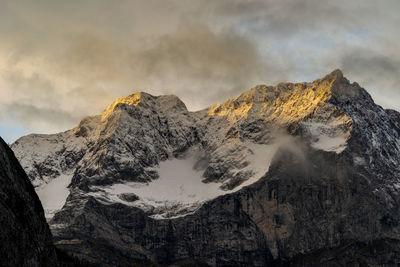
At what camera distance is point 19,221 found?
12138 cm

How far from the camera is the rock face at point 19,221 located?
116000mm

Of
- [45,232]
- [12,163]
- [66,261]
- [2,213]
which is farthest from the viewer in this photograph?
[66,261]

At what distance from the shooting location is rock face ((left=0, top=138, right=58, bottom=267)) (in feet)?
381

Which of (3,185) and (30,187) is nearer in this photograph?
(3,185)

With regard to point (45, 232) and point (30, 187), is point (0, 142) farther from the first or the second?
point (45, 232)

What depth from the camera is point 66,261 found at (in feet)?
586

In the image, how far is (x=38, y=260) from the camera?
422 ft

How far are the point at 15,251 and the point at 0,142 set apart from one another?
639 inches

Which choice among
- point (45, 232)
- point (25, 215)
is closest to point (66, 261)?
point (45, 232)

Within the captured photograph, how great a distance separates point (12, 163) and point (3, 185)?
6845mm

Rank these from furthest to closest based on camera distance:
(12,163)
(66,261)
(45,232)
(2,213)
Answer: (66,261)
(45,232)
(12,163)
(2,213)

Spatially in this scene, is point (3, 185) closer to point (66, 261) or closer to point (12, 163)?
point (12, 163)

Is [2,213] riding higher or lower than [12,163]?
lower

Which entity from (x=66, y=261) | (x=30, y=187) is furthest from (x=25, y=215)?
(x=66, y=261)
